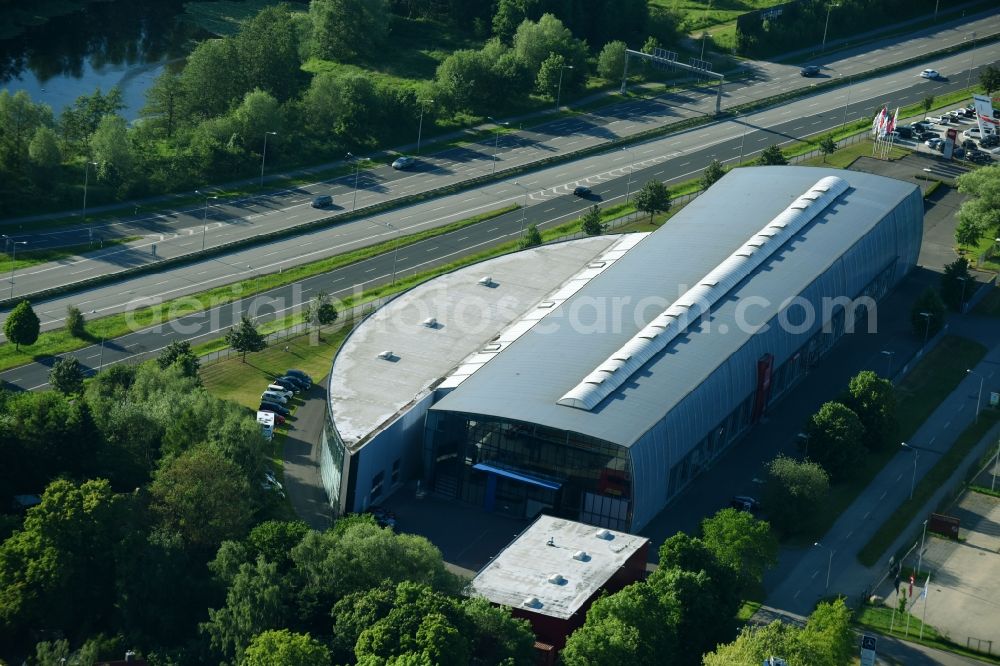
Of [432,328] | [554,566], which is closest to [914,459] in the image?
[554,566]

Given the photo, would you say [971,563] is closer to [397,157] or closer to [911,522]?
[911,522]

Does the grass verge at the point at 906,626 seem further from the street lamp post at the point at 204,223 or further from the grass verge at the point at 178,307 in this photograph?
the street lamp post at the point at 204,223

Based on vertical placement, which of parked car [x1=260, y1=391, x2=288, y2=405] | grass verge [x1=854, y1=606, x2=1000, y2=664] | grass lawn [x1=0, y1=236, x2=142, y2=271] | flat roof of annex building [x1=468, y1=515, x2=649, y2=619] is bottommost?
grass verge [x1=854, y1=606, x2=1000, y2=664]

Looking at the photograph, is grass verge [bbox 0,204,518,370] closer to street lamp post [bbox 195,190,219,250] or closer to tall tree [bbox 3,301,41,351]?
tall tree [bbox 3,301,41,351]

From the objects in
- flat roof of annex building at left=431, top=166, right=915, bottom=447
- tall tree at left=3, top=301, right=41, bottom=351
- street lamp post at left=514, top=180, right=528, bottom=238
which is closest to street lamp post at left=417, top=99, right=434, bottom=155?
street lamp post at left=514, top=180, right=528, bottom=238

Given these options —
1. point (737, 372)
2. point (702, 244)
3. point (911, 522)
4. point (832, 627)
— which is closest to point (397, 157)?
point (702, 244)

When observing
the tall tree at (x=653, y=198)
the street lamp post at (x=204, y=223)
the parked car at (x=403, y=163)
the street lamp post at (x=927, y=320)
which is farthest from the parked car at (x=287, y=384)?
the parked car at (x=403, y=163)
